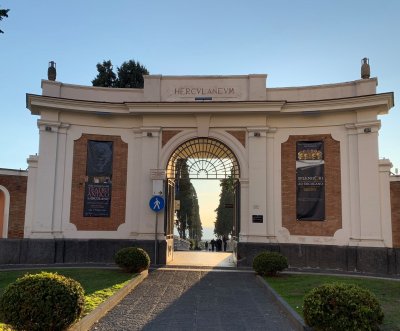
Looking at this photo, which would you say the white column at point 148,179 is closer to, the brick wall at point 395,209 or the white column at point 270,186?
the white column at point 270,186

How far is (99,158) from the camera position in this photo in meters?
18.0

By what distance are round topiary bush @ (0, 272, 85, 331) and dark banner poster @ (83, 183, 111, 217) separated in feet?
36.3

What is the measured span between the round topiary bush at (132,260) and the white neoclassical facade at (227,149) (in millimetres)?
3343

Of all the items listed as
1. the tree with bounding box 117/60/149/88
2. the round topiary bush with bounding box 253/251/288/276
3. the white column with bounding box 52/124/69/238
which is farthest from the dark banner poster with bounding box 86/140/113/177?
the tree with bounding box 117/60/149/88

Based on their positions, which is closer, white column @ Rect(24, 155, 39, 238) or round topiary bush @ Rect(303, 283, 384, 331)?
round topiary bush @ Rect(303, 283, 384, 331)

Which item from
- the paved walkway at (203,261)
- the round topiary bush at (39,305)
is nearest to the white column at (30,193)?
the paved walkway at (203,261)

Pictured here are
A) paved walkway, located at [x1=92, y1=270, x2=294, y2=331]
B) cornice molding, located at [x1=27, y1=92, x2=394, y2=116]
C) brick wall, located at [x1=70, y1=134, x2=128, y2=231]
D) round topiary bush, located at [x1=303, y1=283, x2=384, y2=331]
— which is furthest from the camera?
brick wall, located at [x1=70, y1=134, x2=128, y2=231]

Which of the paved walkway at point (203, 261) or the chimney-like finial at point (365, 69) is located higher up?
the chimney-like finial at point (365, 69)

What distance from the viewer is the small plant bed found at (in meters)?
9.57

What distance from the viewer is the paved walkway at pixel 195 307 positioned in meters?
7.91

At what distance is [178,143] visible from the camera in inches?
703

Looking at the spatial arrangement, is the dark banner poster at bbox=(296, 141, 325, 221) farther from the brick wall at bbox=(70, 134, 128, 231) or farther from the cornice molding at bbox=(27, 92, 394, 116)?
the brick wall at bbox=(70, 134, 128, 231)

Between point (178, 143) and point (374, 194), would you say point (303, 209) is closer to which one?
point (374, 194)

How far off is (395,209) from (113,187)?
11108mm
